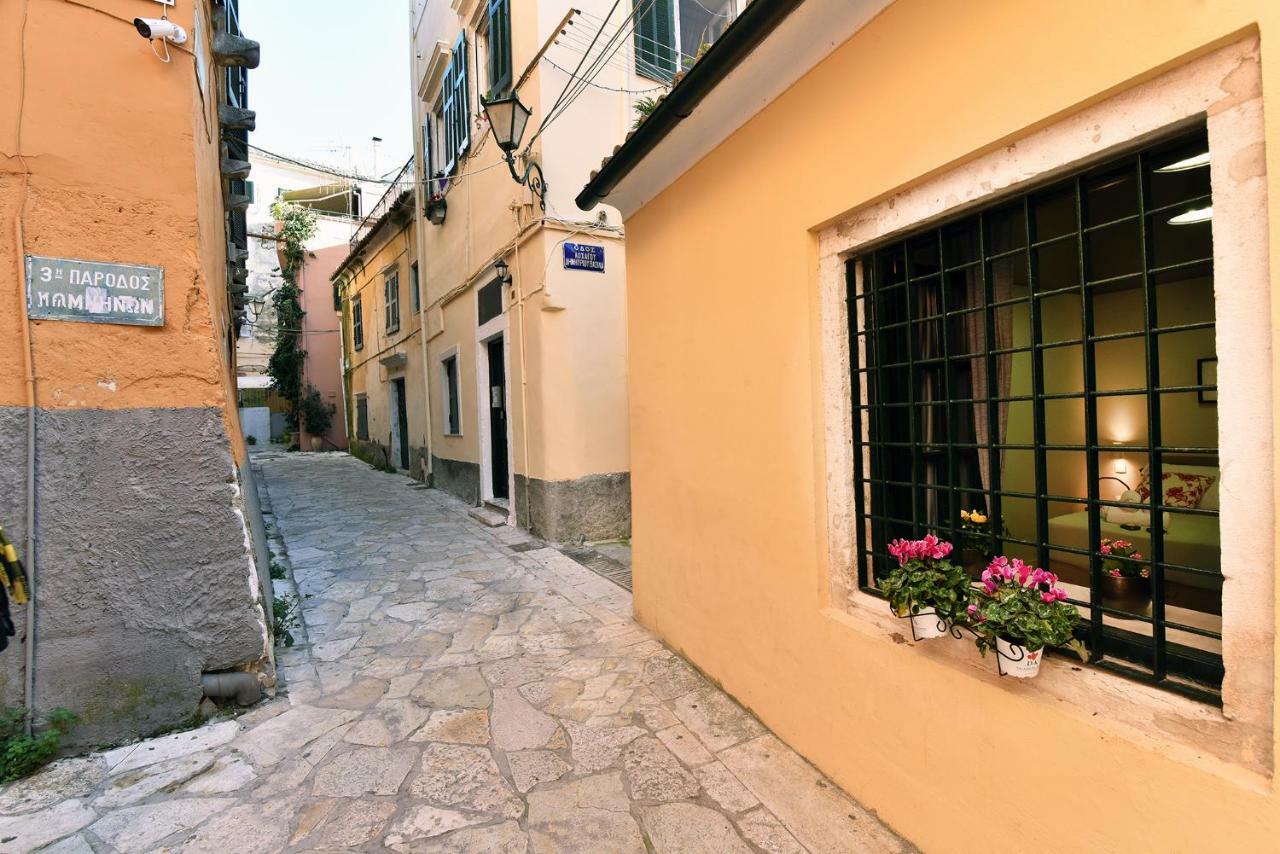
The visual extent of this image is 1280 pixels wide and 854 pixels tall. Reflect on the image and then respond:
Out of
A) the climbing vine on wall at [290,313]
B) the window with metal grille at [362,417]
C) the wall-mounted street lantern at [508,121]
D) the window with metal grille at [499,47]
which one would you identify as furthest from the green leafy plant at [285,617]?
the climbing vine on wall at [290,313]

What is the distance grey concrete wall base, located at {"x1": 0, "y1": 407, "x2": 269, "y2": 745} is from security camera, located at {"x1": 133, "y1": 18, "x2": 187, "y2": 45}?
1.96m

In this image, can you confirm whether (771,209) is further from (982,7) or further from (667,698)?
(667,698)

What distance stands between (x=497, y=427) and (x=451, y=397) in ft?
7.27

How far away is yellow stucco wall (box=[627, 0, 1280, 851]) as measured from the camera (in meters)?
1.59

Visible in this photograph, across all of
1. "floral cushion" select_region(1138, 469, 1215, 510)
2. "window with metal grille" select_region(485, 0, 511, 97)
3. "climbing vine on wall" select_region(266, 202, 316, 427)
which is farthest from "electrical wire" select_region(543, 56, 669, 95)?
"climbing vine on wall" select_region(266, 202, 316, 427)

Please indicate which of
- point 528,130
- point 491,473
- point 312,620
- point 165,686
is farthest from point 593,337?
point 165,686

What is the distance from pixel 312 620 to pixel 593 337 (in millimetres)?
4191

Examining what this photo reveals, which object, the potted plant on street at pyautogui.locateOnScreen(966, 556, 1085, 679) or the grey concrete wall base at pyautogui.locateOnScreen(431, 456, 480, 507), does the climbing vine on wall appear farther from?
the potted plant on street at pyautogui.locateOnScreen(966, 556, 1085, 679)

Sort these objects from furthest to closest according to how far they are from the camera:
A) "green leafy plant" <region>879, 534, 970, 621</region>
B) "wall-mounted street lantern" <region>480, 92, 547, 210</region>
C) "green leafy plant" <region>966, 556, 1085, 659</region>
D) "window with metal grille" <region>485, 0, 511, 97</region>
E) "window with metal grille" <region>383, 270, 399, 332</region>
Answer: "window with metal grille" <region>383, 270, 399, 332</region>
"window with metal grille" <region>485, 0, 511, 97</region>
"wall-mounted street lantern" <region>480, 92, 547, 210</region>
"green leafy plant" <region>879, 534, 970, 621</region>
"green leafy plant" <region>966, 556, 1085, 659</region>

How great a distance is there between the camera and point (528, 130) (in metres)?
7.10

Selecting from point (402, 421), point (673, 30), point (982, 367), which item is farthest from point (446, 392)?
point (982, 367)

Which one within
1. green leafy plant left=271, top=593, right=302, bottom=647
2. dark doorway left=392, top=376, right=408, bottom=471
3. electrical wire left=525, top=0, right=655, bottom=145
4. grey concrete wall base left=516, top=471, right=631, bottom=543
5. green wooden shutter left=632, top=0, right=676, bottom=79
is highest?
green wooden shutter left=632, top=0, right=676, bottom=79

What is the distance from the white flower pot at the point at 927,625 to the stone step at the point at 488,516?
260 inches

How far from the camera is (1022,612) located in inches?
72.3
